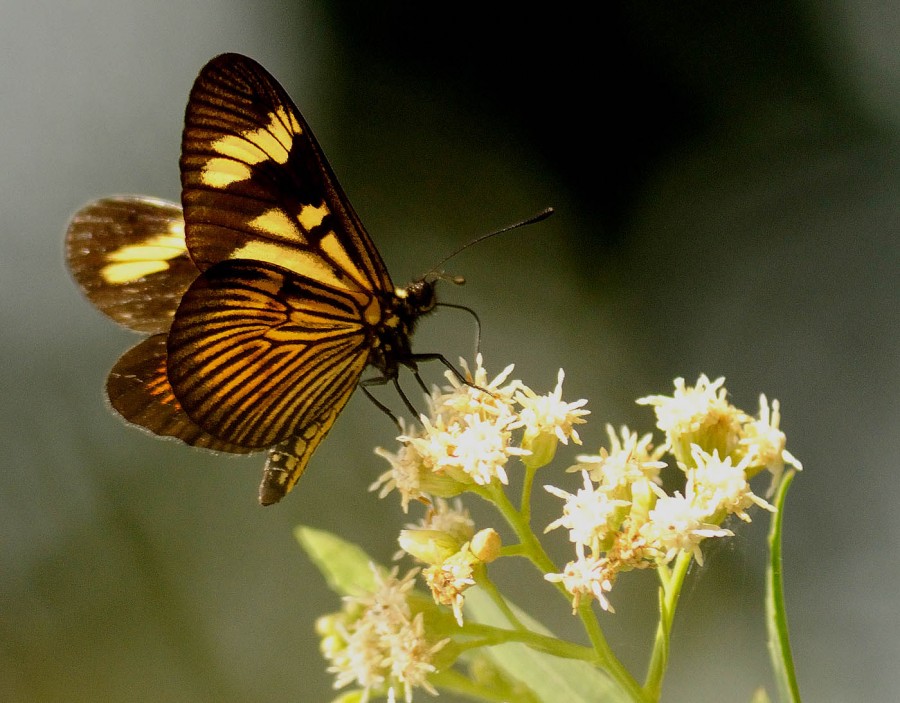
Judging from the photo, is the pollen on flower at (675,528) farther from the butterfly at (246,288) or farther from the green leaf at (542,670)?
the butterfly at (246,288)

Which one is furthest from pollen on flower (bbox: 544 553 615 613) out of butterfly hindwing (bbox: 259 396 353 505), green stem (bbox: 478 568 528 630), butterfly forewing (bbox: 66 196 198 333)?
butterfly forewing (bbox: 66 196 198 333)

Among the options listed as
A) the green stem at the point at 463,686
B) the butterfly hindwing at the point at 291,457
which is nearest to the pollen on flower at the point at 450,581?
the green stem at the point at 463,686

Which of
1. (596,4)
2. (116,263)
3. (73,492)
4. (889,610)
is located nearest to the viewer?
(116,263)

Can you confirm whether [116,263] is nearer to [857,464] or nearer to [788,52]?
[857,464]

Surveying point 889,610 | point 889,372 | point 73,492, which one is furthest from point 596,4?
point 73,492

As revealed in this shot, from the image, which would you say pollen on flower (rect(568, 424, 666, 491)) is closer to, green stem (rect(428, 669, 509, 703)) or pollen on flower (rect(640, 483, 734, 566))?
pollen on flower (rect(640, 483, 734, 566))
